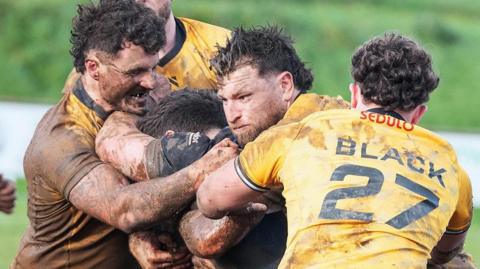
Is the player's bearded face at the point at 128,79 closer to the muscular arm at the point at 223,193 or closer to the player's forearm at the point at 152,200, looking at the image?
the player's forearm at the point at 152,200

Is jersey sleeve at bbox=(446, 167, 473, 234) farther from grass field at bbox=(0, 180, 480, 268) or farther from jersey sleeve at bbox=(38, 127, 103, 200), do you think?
grass field at bbox=(0, 180, 480, 268)

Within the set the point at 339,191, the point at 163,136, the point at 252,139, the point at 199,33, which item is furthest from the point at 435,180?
the point at 199,33

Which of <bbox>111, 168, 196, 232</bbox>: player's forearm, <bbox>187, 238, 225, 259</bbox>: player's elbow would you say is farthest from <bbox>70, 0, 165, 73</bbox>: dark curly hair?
<bbox>187, 238, 225, 259</bbox>: player's elbow

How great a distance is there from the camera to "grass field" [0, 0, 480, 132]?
1773 cm

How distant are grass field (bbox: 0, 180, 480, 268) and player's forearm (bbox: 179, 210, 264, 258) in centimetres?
599

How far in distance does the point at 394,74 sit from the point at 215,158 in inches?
34.4

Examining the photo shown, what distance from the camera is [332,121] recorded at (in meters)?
4.90

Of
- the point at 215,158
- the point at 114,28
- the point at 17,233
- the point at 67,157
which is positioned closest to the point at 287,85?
the point at 215,158

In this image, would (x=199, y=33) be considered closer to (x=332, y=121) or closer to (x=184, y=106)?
(x=184, y=106)

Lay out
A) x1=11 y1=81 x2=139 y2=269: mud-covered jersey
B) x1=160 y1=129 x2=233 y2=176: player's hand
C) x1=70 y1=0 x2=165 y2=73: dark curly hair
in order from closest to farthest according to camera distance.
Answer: x1=160 y1=129 x2=233 y2=176: player's hand, x1=11 y1=81 x2=139 y2=269: mud-covered jersey, x1=70 y1=0 x2=165 y2=73: dark curly hair

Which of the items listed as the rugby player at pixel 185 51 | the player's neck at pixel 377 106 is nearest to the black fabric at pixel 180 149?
the player's neck at pixel 377 106

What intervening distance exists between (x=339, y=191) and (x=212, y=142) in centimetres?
104

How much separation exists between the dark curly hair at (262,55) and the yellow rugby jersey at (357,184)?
0.56 m

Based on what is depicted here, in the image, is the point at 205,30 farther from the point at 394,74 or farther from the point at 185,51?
the point at 394,74
